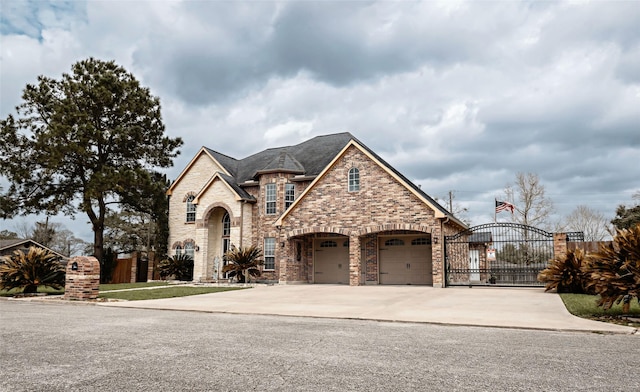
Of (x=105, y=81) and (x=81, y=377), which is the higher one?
(x=105, y=81)

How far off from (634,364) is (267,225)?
21617mm

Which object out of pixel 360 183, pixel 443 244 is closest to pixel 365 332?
pixel 443 244

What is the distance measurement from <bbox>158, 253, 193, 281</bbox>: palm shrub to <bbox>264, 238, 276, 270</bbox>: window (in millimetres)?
5299

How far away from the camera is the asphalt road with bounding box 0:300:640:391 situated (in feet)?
15.0

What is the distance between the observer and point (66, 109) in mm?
26594

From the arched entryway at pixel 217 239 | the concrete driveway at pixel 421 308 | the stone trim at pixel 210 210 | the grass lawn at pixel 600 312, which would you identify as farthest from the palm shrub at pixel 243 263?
the grass lawn at pixel 600 312

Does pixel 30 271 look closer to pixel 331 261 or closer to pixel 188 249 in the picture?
pixel 188 249

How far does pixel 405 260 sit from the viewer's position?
22594 mm

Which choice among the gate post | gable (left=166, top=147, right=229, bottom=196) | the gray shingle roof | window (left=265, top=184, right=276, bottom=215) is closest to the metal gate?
the gate post

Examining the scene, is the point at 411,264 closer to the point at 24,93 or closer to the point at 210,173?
the point at 210,173

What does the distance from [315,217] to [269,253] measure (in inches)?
187

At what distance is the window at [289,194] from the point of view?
25906 millimetres

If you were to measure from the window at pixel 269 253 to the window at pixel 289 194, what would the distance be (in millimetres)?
2260

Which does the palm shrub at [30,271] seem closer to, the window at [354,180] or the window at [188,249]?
the window at [188,249]
